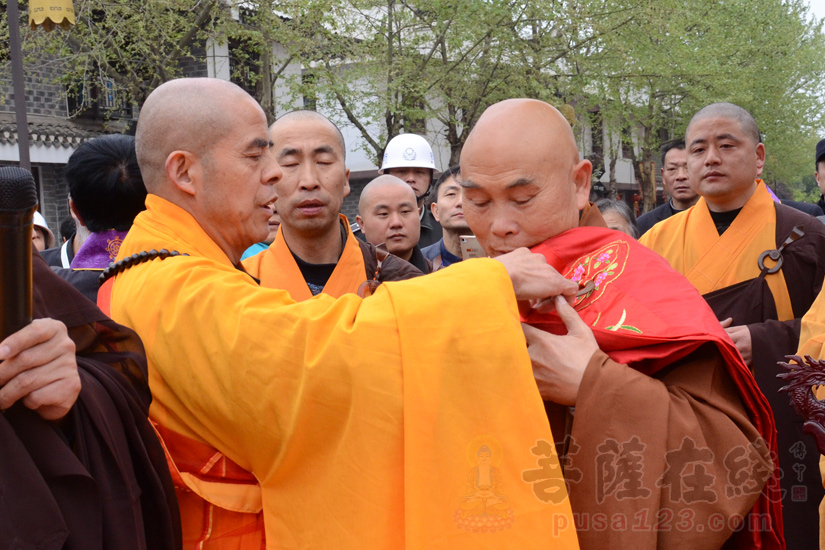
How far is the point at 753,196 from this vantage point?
3805 millimetres

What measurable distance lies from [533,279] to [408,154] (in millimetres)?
4578

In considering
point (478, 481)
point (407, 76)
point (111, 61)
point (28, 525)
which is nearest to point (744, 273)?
point (478, 481)

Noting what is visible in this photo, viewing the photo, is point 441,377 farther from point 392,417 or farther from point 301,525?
point 301,525

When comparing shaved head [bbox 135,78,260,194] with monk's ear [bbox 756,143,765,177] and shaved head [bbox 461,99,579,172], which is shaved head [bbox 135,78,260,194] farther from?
monk's ear [bbox 756,143,765,177]

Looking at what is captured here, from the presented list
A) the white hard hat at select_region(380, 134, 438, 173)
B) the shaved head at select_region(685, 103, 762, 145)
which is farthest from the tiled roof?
the shaved head at select_region(685, 103, 762, 145)

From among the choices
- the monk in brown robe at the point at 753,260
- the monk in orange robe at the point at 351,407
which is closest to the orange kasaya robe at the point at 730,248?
the monk in brown robe at the point at 753,260

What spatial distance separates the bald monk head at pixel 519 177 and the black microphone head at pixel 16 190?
1166 mm

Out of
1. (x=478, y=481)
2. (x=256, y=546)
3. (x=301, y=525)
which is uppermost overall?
(x=478, y=481)

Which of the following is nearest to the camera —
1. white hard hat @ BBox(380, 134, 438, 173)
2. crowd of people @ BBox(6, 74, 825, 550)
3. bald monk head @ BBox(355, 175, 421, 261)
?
crowd of people @ BBox(6, 74, 825, 550)

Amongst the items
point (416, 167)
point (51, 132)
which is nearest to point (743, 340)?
point (416, 167)

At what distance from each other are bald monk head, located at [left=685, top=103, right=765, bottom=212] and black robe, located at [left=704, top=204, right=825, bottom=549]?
0.31 m

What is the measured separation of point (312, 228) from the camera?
3129 mm

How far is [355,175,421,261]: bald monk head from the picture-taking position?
4105mm

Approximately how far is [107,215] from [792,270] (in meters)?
2.99
